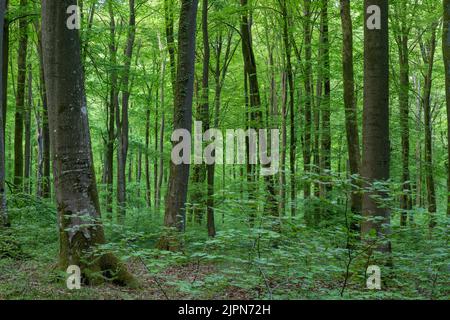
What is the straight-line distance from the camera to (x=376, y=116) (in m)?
7.11

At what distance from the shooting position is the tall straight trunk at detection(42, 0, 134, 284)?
20.5ft

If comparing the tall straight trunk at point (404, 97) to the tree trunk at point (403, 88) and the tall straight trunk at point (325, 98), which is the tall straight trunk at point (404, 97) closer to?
the tree trunk at point (403, 88)

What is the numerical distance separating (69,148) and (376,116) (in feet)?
16.5

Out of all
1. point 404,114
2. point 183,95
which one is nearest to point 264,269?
point 183,95

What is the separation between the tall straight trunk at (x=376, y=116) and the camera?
7070mm

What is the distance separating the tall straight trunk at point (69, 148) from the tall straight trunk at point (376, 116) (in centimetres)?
436

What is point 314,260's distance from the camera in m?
6.07

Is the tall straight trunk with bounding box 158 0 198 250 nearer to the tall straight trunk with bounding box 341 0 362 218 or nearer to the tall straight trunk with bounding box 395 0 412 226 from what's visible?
the tall straight trunk with bounding box 341 0 362 218

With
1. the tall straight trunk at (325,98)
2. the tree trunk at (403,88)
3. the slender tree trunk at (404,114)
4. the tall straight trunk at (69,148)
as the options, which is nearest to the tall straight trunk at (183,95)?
the tall straight trunk at (69,148)

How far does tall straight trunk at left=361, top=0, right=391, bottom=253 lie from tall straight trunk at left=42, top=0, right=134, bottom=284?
4.36 metres

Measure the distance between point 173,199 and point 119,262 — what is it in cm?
380

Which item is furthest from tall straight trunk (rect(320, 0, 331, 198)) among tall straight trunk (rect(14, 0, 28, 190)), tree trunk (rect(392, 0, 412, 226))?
tall straight trunk (rect(14, 0, 28, 190))
